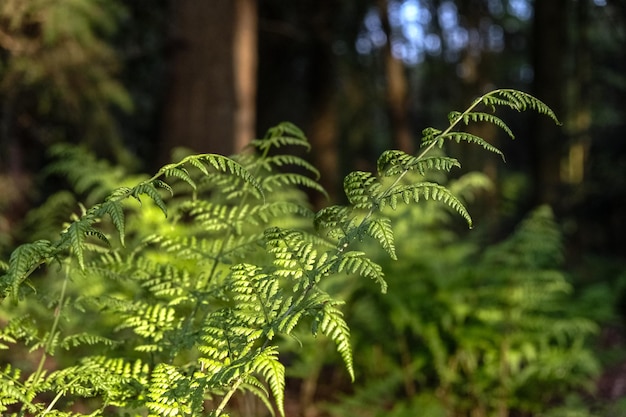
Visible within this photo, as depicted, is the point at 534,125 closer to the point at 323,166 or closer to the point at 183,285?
the point at 323,166

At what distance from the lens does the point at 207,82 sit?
5250mm

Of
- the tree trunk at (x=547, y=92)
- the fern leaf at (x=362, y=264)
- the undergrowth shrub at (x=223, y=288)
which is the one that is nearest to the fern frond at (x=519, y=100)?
the undergrowth shrub at (x=223, y=288)

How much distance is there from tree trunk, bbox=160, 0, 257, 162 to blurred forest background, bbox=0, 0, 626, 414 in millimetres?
11

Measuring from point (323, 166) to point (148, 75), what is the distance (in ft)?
10.4

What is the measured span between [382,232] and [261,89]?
9335mm

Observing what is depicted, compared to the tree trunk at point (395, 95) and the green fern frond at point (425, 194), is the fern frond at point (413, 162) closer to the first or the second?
the green fern frond at point (425, 194)

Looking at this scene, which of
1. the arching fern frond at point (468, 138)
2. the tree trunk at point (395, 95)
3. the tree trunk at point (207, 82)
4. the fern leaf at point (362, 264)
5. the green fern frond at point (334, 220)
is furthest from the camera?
the tree trunk at point (395, 95)

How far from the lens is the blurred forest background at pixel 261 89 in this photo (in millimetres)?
5223

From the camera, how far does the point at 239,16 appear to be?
5520 mm

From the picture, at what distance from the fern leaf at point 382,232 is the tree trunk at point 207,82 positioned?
3416mm

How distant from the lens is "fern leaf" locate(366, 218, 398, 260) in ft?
5.62

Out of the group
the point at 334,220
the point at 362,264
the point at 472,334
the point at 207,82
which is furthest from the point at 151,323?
the point at 207,82

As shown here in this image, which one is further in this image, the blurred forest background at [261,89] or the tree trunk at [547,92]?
the tree trunk at [547,92]

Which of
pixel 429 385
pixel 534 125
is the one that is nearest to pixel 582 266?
pixel 534 125
